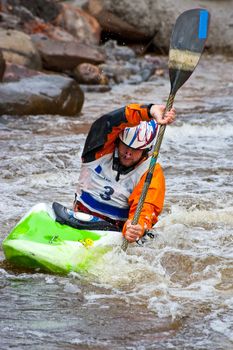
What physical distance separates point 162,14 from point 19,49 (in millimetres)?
4835

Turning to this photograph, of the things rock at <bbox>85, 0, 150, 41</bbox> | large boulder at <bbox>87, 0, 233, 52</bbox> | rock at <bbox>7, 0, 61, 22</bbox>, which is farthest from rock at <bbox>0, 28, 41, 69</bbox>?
large boulder at <bbox>87, 0, 233, 52</bbox>

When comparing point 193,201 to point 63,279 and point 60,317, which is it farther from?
point 60,317

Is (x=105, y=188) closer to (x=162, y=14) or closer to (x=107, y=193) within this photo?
(x=107, y=193)

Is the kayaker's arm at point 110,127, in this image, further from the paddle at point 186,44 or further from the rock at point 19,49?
the rock at point 19,49

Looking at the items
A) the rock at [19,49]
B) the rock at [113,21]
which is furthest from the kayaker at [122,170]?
the rock at [113,21]

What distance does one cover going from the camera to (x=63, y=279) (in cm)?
448

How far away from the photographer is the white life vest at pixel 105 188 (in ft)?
15.8

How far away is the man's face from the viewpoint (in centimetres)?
468

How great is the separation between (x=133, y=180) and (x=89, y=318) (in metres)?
1.09

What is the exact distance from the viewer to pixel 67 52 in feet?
41.2

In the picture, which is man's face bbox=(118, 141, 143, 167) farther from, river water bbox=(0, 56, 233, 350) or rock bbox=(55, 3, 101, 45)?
rock bbox=(55, 3, 101, 45)

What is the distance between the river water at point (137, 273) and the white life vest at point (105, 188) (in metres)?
0.31

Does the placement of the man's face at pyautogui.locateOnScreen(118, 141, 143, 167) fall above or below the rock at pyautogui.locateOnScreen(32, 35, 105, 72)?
above

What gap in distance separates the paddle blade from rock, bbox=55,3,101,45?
9640 mm
